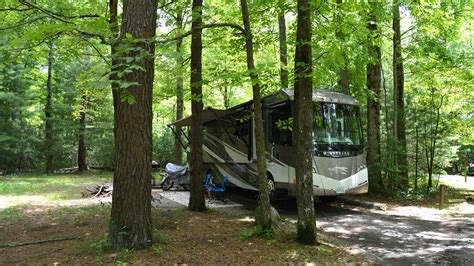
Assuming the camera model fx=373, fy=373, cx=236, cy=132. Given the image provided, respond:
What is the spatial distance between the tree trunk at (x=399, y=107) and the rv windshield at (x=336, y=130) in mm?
2894

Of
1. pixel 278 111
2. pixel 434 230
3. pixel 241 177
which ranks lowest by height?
pixel 434 230

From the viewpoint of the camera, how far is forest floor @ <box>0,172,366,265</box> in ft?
15.8

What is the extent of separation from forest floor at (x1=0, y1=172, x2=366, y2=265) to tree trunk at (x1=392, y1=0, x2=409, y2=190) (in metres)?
6.08

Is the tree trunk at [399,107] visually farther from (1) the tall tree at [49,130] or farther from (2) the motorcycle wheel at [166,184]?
(1) the tall tree at [49,130]

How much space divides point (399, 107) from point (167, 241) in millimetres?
10327

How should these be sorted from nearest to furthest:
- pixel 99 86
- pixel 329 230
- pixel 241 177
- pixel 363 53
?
pixel 99 86
pixel 329 230
pixel 363 53
pixel 241 177

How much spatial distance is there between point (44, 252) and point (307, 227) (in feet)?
12.2

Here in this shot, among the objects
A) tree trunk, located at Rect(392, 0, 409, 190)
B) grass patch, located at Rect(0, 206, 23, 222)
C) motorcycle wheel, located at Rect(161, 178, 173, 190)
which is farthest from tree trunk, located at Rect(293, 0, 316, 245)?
motorcycle wheel, located at Rect(161, 178, 173, 190)

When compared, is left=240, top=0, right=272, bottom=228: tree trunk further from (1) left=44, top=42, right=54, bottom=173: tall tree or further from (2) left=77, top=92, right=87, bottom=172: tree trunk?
(1) left=44, top=42, right=54, bottom=173: tall tree

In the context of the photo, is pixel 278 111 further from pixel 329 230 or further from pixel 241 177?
pixel 329 230

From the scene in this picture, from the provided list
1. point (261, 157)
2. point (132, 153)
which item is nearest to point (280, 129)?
point (261, 157)

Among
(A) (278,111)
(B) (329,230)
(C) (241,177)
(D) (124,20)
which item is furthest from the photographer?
(C) (241,177)

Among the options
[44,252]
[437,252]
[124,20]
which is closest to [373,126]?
[437,252]

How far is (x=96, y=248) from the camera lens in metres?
5.05
